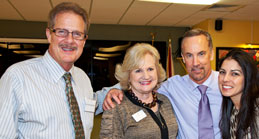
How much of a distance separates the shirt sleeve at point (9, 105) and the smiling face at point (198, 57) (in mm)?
1437

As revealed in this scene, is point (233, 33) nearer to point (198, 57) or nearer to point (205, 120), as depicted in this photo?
point (198, 57)

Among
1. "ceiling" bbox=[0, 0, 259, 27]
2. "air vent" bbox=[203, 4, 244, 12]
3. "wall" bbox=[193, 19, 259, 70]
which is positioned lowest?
"wall" bbox=[193, 19, 259, 70]

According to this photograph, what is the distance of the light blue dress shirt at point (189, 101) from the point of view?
1911 millimetres

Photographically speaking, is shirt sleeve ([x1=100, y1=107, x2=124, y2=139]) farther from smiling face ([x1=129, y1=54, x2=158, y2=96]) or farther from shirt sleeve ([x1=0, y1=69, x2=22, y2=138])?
shirt sleeve ([x1=0, y1=69, x2=22, y2=138])

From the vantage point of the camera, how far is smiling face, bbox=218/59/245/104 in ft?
5.68

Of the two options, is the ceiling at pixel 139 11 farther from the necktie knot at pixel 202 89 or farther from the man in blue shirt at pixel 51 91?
the man in blue shirt at pixel 51 91

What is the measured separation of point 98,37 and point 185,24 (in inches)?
101

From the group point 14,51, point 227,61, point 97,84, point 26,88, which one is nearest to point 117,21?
point 97,84

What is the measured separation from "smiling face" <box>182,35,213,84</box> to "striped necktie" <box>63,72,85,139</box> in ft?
3.61

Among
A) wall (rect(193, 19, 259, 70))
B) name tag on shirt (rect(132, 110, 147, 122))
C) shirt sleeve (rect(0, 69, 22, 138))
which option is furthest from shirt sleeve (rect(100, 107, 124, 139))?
wall (rect(193, 19, 259, 70))

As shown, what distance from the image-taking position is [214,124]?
1.92m

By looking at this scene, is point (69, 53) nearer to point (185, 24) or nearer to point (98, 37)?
point (98, 37)

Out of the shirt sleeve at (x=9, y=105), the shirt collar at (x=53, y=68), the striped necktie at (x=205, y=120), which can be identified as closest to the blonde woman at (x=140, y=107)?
the striped necktie at (x=205, y=120)

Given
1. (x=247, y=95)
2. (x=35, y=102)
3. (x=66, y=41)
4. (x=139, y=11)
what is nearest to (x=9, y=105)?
(x=35, y=102)
